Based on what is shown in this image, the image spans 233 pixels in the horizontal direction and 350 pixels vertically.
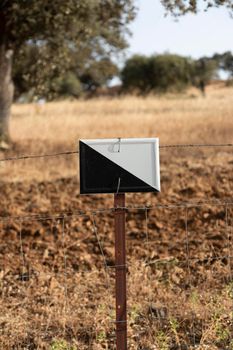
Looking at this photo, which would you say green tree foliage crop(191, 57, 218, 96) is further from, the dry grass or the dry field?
the dry field

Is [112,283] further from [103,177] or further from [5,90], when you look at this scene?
[5,90]

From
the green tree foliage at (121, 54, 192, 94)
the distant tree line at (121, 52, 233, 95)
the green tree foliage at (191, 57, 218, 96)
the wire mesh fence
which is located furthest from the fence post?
the green tree foliage at (191, 57, 218, 96)

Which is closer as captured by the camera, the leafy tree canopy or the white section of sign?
the white section of sign

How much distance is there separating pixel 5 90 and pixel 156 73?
31121 mm

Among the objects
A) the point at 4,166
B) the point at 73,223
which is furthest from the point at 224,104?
the point at 73,223

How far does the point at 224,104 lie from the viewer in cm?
2202

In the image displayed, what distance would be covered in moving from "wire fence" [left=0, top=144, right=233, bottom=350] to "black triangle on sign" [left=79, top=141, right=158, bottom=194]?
0.88 feet

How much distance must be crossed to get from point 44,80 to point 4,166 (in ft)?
14.6

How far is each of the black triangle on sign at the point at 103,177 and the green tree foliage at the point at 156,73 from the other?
38.4 meters

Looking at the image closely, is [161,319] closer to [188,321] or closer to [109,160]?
[188,321]

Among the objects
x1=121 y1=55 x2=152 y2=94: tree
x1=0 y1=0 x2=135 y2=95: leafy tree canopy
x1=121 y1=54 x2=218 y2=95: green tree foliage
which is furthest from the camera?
x1=121 y1=55 x2=152 y2=94: tree

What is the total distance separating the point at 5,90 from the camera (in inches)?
556

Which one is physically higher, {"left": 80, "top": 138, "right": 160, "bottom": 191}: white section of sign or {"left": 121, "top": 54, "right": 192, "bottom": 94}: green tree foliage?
{"left": 121, "top": 54, "right": 192, "bottom": 94}: green tree foliage

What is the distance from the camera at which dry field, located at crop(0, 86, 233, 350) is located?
4.86m
